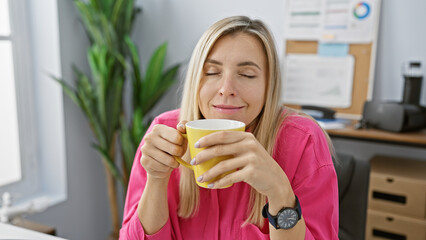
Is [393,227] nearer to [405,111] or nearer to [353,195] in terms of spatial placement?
[405,111]

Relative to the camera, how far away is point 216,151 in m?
0.63

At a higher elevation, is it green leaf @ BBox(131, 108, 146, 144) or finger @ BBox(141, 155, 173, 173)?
finger @ BBox(141, 155, 173, 173)

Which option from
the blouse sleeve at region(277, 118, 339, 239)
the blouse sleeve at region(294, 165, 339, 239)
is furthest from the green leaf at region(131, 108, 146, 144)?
the blouse sleeve at region(294, 165, 339, 239)

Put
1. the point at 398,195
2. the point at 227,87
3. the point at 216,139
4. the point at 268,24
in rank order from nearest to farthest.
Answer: the point at 216,139, the point at 227,87, the point at 398,195, the point at 268,24

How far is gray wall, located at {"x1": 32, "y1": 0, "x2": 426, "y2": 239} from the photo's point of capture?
2.15 meters

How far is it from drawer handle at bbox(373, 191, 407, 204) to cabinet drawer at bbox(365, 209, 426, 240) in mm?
74

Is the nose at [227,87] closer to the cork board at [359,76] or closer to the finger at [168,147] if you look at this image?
the finger at [168,147]

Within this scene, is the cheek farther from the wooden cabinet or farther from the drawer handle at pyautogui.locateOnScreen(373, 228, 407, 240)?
the drawer handle at pyautogui.locateOnScreen(373, 228, 407, 240)

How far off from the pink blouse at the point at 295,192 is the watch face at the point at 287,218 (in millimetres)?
140

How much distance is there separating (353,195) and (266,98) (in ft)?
1.51

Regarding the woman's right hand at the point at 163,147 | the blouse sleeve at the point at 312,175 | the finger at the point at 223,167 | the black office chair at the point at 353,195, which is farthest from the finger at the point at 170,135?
the black office chair at the point at 353,195

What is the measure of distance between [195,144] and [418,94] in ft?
6.00

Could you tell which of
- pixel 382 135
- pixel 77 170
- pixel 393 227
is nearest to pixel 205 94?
pixel 382 135

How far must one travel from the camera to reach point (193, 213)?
1.00 metres
